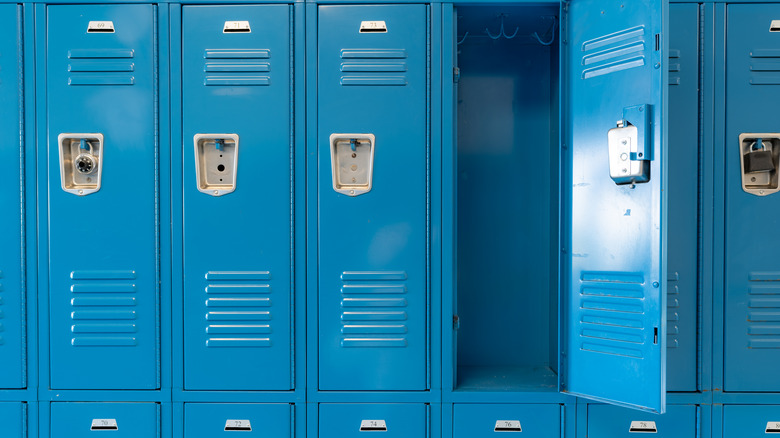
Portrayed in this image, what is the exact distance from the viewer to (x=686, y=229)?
226 centimetres

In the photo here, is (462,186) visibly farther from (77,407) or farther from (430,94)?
(77,407)

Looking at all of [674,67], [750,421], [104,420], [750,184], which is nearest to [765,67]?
[674,67]

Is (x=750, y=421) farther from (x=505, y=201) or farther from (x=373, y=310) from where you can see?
(x=373, y=310)

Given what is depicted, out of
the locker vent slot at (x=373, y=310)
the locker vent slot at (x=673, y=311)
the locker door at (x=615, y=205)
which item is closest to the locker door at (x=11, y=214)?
the locker vent slot at (x=373, y=310)

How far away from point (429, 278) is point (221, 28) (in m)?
1.66

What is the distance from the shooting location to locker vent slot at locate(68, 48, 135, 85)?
2.26 m

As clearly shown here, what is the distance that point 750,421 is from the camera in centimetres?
226

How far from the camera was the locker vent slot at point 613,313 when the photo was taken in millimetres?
1970

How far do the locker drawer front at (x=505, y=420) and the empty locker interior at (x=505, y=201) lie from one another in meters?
0.50

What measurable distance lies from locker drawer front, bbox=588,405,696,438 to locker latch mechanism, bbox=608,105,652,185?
119 centimetres

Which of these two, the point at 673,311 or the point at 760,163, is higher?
the point at 760,163

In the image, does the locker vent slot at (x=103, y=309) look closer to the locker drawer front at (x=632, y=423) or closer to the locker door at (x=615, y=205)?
the locker door at (x=615, y=205)

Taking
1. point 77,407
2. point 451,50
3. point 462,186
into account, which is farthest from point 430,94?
point 77,407

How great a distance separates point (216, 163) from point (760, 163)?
2.75 metres
